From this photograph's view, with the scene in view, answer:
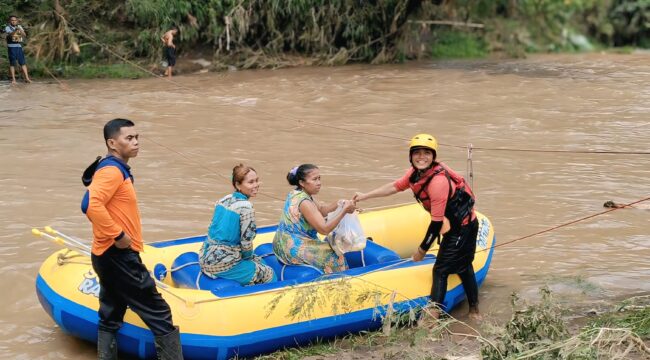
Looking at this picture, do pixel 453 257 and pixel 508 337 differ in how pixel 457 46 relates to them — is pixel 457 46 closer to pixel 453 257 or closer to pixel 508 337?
pixel 453 257

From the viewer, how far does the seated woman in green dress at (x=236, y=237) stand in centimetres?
540

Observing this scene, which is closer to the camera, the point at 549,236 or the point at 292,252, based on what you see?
the point at 292,252

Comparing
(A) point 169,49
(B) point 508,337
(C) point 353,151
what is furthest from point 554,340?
(A) point 169,49

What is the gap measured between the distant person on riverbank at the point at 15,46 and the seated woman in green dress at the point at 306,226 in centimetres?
1235

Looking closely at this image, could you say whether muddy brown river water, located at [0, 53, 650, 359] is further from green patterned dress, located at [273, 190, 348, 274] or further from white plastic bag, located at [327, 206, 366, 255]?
green patterned dress, located at [273, 190, 348, 274]

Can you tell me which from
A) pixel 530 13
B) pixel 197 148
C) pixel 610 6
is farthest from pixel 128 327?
pixel 610 6

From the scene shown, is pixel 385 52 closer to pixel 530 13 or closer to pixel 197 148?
pixel 530 13

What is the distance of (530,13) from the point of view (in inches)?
936

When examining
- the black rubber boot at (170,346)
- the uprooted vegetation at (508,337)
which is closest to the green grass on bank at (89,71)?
the uprooted vegetation at (508,337)

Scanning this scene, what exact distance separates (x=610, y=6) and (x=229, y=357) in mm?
23391

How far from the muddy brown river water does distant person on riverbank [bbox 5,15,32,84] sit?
0.69 m

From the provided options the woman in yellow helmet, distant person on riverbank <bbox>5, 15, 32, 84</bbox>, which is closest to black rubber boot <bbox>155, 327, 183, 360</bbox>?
the woman in yellow helmet

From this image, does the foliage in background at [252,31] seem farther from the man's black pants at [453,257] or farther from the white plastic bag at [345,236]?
the man's black pants at [453,257]

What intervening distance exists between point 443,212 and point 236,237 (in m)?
1.49
